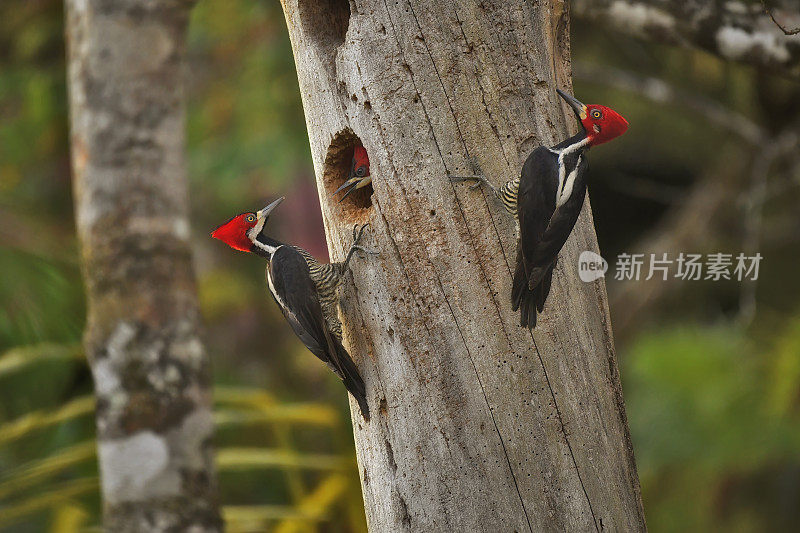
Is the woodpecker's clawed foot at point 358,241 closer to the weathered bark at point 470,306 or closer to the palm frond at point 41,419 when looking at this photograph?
the weathered bark at point 470,306

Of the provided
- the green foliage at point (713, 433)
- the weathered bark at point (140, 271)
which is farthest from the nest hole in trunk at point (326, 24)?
the green foliage at point (713, 433)

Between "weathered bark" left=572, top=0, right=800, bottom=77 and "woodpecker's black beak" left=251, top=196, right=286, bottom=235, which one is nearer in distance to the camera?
"woodpecker's black beak" left=251, top=196, right=286, bottom=235

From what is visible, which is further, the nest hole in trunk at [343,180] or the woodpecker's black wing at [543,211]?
the nest hole in trunk at [343,180]

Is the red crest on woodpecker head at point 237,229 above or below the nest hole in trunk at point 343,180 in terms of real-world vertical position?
below

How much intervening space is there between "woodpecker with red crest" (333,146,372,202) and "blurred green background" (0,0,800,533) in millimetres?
1618

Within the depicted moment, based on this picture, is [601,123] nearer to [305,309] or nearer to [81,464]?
[305,309]

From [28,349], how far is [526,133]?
274cm

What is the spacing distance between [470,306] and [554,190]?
0.28 meters

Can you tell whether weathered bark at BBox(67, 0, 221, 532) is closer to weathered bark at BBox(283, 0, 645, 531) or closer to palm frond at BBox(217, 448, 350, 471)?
palm frond at BBox(217, 448, 350, 471)

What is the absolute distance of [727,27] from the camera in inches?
83.4

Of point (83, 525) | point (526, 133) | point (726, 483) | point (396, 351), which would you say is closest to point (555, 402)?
point (396, 351)

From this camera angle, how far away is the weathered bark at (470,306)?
151 centimetres

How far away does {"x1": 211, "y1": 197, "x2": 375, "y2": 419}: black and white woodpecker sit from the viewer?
5.08 ft

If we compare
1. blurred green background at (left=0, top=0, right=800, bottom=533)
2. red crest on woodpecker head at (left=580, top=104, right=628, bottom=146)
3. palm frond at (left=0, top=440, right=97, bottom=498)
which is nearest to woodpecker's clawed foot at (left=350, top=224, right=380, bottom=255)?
red crest on woodpecker head at (left=580, top=104, right=628, bottom=146)
